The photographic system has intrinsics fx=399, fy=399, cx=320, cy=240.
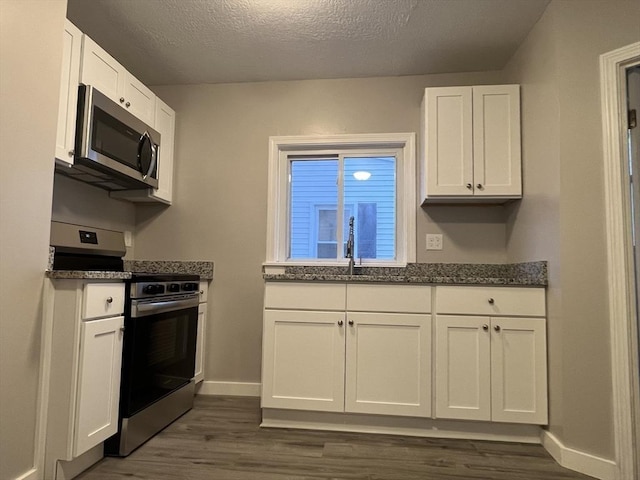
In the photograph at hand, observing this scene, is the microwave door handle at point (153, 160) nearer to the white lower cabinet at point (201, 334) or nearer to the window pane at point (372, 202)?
the white lower cabinet at point (201, 334)

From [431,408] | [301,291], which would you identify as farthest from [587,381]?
[301,291]

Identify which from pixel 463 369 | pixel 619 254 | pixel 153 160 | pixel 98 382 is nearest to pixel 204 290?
pixel 153 160

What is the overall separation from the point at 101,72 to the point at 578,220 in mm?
2697

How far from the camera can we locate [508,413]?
2.16 meters

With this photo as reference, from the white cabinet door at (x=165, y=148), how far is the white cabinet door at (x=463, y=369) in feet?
7.24

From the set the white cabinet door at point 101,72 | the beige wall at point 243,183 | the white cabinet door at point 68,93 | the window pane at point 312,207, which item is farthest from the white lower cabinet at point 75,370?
the window pane at point 312,207

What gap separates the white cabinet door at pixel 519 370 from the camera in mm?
2143

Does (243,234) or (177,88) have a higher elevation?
(177,88)

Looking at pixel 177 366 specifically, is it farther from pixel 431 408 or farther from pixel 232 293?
pixel 431 408

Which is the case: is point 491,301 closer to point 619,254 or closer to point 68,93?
point 619,254

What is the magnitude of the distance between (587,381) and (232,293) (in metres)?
2.30

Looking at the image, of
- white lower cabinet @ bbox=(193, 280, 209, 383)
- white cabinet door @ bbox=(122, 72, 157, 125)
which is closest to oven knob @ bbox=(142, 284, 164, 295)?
white lower cabinet @ bbox=(193, 280, 209, 383)

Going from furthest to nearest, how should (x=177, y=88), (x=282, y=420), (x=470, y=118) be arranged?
(x=177, y=88)
(x=470, y=118)
(x=282, y=420)

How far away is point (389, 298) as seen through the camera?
2.31 metres
